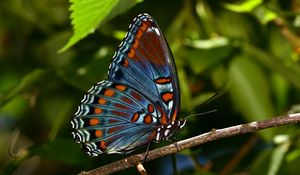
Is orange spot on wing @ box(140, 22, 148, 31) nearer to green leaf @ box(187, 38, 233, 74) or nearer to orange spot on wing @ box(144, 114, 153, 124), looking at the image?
orange spot on wing @ box(144, 114, 153, 124)

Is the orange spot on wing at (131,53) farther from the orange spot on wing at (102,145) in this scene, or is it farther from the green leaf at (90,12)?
the orange spot on wing at (102,145)

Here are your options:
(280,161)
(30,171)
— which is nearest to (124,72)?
(280,161)

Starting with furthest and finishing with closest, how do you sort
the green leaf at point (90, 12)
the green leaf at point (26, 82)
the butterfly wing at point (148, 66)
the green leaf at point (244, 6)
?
1. the green leaf at point (244, 6)
2. the green leaf at point (26, 82)
3. the butterfly wing at point (148, 66)
4. the green leaf at point (90, 12)

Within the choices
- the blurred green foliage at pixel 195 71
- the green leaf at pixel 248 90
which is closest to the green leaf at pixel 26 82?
the blurred green foliage at pixel 195 71

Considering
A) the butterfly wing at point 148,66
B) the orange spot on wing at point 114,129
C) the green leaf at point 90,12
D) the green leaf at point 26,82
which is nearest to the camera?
the green leaf at point 90,12

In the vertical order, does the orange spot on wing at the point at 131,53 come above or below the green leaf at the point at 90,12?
below

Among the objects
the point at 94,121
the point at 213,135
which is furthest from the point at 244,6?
the point at 213,135

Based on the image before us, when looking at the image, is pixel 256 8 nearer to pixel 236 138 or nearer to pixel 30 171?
pixel 236 138

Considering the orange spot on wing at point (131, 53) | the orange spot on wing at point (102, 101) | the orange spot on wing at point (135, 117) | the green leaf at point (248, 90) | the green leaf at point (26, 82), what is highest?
the orange spot on wing at point (131, 53)
